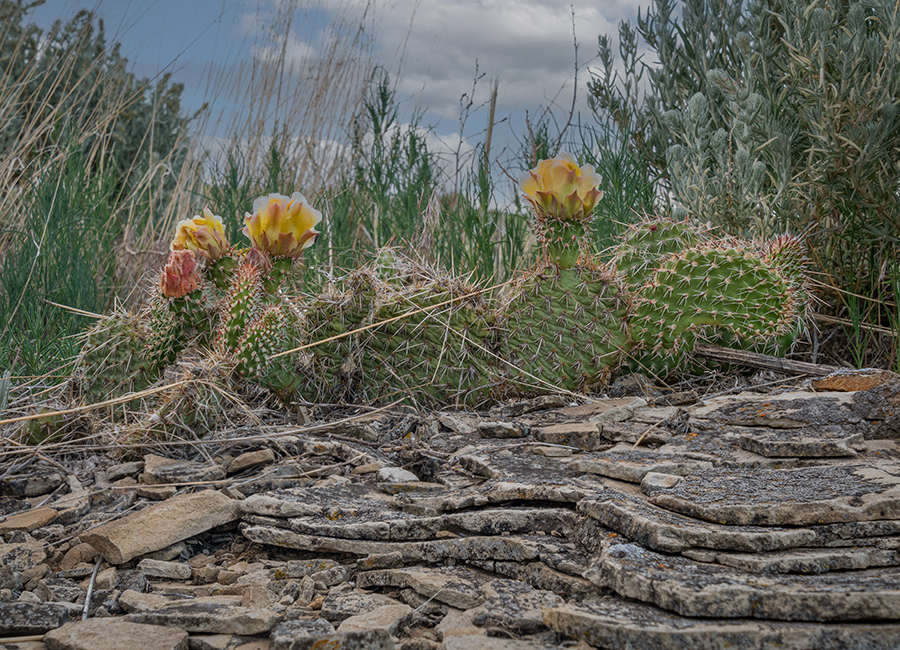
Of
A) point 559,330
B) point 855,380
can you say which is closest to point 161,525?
point 559,330

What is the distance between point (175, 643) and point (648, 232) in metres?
2.49

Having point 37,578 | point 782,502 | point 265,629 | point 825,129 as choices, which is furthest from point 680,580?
point 825,129

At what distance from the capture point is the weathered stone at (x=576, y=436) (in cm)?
210

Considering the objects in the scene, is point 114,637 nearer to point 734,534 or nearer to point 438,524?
point 438,524

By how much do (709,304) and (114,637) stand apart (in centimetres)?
235

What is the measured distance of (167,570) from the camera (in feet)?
5.33

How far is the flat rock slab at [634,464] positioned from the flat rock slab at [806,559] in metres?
0.45

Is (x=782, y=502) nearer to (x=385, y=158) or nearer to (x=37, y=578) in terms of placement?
(x=37, y=578)

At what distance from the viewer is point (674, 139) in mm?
4137

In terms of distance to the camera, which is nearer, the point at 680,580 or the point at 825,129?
the point at 680,580

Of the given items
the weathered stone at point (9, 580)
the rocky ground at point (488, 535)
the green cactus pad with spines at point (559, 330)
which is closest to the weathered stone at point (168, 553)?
the rocky ground at point (488, 535)

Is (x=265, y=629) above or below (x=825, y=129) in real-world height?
below

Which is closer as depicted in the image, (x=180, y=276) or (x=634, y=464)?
(x=634, y=464)

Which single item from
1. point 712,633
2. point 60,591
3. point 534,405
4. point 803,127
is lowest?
point 60,591
